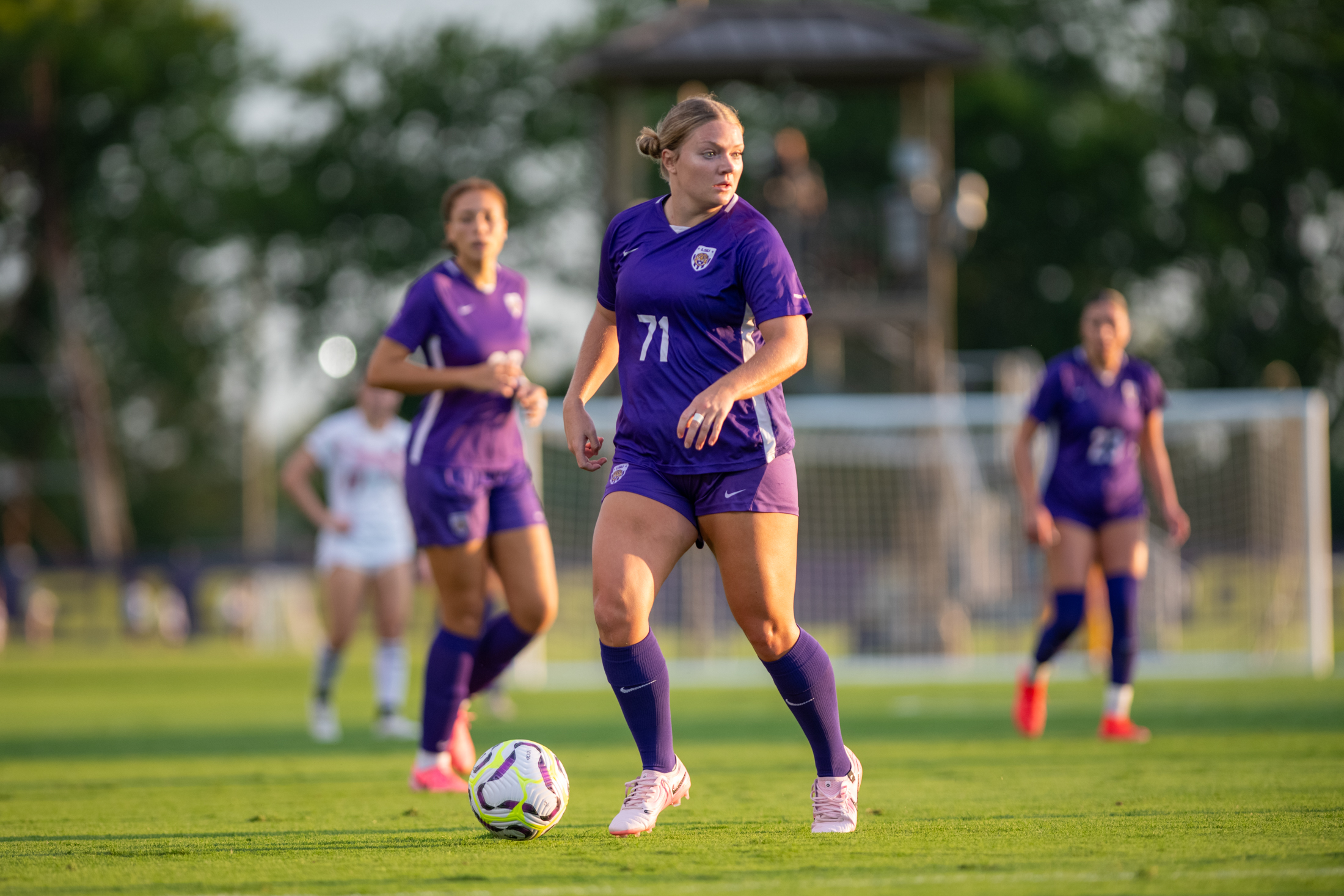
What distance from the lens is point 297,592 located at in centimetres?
3284

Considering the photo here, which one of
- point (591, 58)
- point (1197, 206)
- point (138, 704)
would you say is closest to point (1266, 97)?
point (1197, 206)

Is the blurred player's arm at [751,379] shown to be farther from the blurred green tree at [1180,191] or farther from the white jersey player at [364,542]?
the blurred green tree at [1180,191]

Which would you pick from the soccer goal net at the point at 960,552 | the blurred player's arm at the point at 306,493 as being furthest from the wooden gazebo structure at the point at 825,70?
the blurred player's arm at the point at 306,493

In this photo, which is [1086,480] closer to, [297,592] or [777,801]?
[777,801]

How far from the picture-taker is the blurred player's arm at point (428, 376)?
6.27 m

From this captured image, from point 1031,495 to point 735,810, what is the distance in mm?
3574

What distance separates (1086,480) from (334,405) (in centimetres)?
3868

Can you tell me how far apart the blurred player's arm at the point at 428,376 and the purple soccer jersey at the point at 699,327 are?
1385 millimetres

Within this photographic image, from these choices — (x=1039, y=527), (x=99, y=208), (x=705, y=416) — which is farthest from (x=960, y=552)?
(x=99, y=208)

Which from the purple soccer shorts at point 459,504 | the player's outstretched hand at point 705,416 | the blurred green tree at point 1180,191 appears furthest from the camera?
the blurred green tree at point 1180,191

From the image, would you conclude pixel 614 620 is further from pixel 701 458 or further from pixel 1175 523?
pixel 1175 523

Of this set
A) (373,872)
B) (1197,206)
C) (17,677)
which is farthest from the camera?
(1197,206)

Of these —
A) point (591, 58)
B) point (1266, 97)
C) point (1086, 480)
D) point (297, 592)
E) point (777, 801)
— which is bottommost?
point (297, 592)

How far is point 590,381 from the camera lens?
524cm
